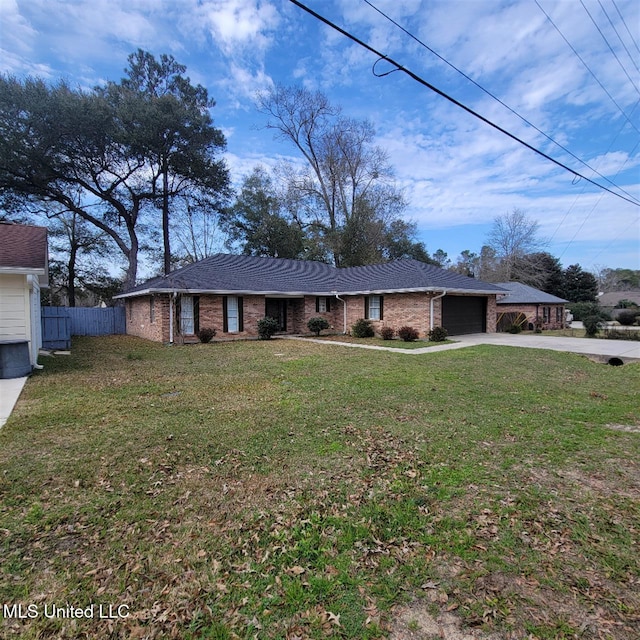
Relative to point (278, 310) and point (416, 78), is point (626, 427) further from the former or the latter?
point (278, 310)

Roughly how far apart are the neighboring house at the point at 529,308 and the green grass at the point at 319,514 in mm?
18620

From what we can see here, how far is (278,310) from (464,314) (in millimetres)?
9886

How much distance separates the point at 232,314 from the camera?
1681 cm

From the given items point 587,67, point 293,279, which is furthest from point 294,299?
point 587,67

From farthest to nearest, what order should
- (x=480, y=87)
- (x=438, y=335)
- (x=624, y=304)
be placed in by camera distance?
(x=624, y=304) < (x=438, y=335) < (x=480, y=87)

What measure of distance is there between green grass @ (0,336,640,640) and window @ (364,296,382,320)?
39.6ft

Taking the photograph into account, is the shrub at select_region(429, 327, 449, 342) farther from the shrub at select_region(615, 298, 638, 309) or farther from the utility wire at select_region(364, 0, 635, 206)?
the shrub at select_region(615, 298, 638, 309)

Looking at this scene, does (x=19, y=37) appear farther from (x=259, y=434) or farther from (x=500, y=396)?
(x=500, y=396)

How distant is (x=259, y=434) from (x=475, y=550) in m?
2.89

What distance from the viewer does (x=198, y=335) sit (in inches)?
611

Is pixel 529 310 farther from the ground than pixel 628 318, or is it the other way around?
pixel 529 310

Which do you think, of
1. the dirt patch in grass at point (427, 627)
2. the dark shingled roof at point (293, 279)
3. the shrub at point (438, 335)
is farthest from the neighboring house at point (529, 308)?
the dirt patch in grass at point (427, 627)

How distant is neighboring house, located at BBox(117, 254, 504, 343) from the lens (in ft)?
51.4

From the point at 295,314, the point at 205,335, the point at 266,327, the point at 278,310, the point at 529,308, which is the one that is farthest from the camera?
the point at 529,308
